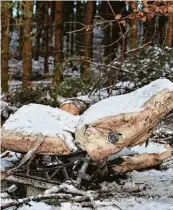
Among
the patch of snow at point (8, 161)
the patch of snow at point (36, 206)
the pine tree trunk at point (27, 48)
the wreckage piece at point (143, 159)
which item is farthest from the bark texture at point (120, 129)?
the pine tree trunk at point (27, 48)

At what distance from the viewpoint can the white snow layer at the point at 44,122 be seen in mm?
3908

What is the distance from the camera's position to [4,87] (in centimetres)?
1337

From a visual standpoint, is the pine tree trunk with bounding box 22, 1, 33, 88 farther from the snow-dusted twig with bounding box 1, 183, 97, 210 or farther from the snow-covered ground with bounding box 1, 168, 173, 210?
the snow-dusted twig with bounding box 1, 183, 97, 210

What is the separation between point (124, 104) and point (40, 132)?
793 millimetres

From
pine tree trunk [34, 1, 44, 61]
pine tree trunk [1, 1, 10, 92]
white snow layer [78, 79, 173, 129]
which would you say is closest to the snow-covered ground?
white snow layer [78, 79, 173, 129]

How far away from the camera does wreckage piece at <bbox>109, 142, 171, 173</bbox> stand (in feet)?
14.9

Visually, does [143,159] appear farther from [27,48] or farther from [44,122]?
[27,48]

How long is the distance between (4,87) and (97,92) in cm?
666

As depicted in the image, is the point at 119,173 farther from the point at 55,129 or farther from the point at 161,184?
the point at 55,129

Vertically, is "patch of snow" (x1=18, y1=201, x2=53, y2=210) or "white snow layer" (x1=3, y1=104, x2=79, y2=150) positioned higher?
"white snow layer" (x1=3, y1=104, x2=79, y2=150)

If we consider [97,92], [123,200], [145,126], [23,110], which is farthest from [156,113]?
[97,92]

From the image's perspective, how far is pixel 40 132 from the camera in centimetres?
389

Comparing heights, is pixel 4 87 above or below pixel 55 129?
below

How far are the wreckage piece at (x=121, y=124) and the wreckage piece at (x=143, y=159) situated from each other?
0.66 metres
